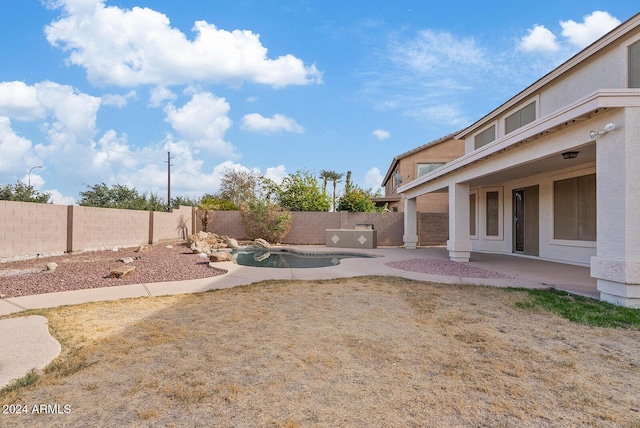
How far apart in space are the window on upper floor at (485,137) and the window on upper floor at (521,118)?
2.70 ft

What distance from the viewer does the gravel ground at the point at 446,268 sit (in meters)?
8.73

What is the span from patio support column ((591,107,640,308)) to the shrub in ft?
47.7

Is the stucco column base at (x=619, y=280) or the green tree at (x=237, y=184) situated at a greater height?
the green tree at (x=237, y=184)

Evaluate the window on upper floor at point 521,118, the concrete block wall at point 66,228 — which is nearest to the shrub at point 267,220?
the concrete block wall at point 66,228

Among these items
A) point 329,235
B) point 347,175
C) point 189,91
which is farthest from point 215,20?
point 347,175

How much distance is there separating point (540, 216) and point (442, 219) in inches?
256

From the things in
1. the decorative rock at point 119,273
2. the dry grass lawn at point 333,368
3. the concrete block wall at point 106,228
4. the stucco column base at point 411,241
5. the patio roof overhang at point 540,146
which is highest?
the patio roof overhang at point 540,146

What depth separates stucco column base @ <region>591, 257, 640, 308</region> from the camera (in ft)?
18.0

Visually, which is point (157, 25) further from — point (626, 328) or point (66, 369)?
point (626, 328)

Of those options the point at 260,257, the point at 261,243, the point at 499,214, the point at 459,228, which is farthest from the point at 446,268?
the point at 261,243

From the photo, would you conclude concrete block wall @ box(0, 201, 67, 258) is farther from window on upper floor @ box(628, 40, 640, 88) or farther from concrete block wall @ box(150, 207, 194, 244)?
window on upper floor @ box(628, 40, 640, 88)

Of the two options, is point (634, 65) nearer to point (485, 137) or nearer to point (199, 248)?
point (485, 137)

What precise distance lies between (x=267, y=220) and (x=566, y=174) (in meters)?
13.1

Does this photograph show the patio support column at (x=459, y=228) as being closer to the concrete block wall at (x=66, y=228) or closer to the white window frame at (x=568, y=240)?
the white window frame at (x=568, y=240)
